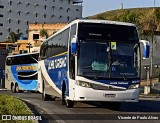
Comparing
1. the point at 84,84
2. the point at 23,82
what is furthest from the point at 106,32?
the point at 23,82

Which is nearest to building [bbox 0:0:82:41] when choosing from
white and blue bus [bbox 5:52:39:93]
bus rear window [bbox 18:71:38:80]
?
white and blue bus [bbox 5:52:39:93]

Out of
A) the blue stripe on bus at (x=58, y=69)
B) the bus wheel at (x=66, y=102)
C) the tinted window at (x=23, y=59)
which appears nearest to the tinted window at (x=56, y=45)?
the blue stripe on bus at (x=58, y=69)

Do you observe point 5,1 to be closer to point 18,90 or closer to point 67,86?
A: point 18,90

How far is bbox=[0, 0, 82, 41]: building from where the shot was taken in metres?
135

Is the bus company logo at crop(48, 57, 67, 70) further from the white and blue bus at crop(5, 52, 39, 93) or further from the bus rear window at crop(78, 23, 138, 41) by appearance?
the white and blue bus at crop(5, 52, 39, 93)

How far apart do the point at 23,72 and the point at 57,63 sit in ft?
67.1

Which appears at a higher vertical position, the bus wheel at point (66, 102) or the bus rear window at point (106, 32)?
the bus rear window at point (106, 32)

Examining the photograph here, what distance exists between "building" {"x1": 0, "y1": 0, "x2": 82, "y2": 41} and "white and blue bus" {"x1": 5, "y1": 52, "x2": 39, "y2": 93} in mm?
91946

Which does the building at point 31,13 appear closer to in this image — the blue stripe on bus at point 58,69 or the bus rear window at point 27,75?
the bus rear window at point 27,75

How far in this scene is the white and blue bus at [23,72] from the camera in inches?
1505

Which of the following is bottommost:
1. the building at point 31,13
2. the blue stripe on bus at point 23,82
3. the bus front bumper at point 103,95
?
the blue stripe on bus at point 23,82

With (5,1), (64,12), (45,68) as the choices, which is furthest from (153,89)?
(64,12)

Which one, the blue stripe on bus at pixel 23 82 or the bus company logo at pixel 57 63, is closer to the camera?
the bus company logo at pixel 57 63

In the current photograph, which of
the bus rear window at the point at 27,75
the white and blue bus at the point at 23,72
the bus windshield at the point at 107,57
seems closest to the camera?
the bus windshield at the point at 107,57
